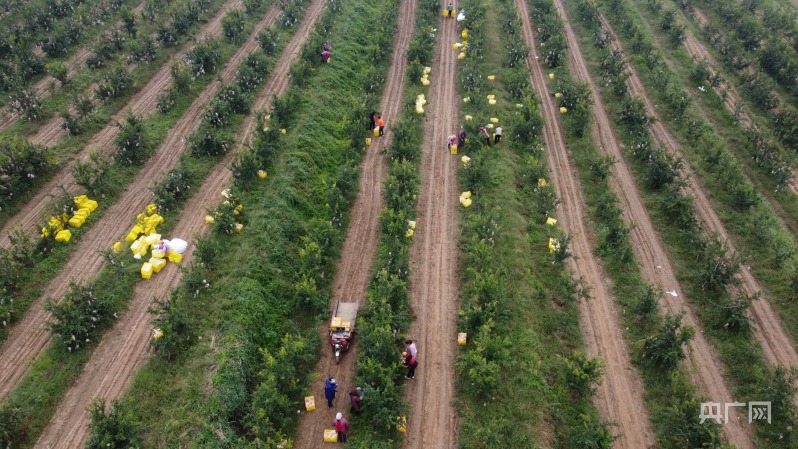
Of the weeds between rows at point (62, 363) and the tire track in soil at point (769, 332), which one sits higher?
the weeds between rows at point (62, 363)

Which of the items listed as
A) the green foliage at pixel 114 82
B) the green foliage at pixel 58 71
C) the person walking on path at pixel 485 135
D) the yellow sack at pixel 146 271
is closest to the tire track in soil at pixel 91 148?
the green foliage at pixel 114 82

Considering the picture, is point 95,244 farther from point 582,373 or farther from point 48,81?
point 582,373

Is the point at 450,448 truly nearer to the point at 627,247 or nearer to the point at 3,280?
the point at 627,247

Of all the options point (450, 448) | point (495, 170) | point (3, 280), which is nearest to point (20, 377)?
point (3, 280)

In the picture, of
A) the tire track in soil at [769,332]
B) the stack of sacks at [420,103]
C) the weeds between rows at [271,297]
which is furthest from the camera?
the stack of sacks at [420,103]

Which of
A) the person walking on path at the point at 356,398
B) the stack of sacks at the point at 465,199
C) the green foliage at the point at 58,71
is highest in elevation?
the green foliage at the point at 58,71

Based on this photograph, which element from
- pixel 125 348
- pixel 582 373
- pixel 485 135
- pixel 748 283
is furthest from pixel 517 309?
pixel 125 348

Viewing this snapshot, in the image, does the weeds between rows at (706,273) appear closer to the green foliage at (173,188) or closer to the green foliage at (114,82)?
the green foliage at (173,188)
